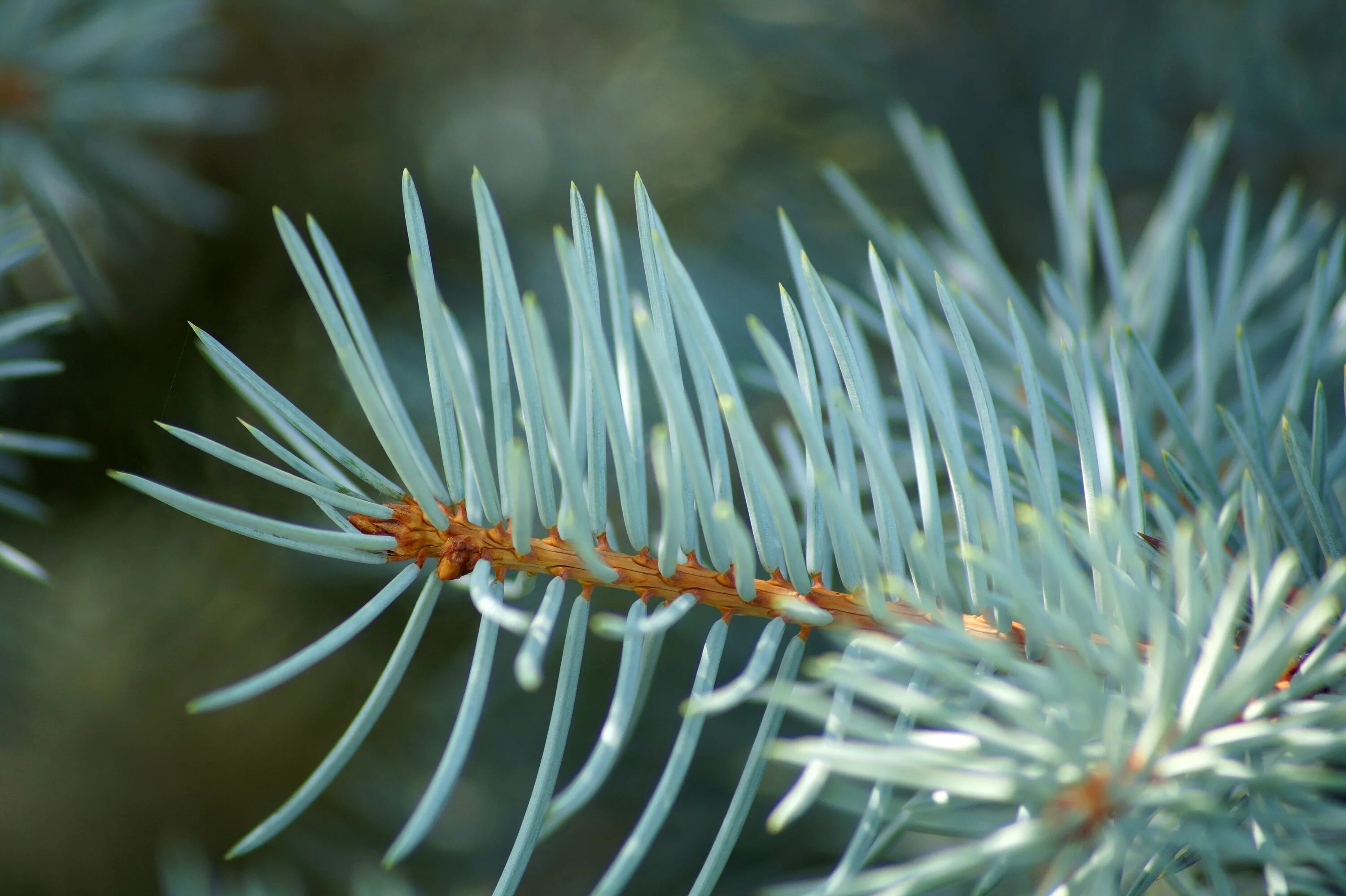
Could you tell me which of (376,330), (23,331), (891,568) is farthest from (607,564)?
(376,330)

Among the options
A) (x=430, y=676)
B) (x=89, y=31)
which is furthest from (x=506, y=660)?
(x=89, y=31)

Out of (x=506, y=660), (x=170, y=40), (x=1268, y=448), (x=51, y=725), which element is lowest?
(x=51, y=725)

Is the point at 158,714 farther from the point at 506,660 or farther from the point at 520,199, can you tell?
the point at 520,199

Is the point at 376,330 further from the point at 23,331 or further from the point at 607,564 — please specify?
the point at 607,564

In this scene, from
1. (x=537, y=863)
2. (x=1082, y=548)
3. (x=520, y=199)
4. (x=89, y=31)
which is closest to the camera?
(x=1082, y=548)

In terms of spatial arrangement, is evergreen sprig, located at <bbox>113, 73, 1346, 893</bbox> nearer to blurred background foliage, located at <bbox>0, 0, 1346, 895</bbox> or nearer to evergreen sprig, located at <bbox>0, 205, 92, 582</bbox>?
evergreen sprig, located at <bbox>0, 205, 92, 582</bbox>

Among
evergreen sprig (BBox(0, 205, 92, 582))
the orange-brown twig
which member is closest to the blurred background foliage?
evergreen sprig (BBox(0, 205, 92, 582))

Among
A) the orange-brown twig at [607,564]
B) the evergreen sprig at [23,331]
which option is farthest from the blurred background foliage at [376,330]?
the orange-brown twig at [607,564]
